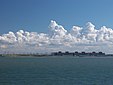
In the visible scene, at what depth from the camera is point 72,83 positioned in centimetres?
7875

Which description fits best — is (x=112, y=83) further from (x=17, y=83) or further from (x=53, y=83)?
(x=17, y=83)

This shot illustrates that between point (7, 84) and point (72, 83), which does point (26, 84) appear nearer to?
point (7, 84)

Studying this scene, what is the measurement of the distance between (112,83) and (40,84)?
1772 cm

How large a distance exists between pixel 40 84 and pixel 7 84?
8.24 meters

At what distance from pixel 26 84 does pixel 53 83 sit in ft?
22.6

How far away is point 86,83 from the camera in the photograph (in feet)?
258

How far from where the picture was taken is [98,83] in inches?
3078

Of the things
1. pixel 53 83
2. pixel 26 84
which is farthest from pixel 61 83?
pixel 26 84

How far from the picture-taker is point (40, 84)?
76.5m

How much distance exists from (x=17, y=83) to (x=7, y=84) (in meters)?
3.11

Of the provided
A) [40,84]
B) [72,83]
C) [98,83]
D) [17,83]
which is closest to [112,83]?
[98,83]

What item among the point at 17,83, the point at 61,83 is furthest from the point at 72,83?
the point at 17,83

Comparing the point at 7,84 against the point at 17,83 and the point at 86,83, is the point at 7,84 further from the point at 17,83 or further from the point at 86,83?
the point at 86,83

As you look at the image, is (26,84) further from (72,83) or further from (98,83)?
(98,83)
